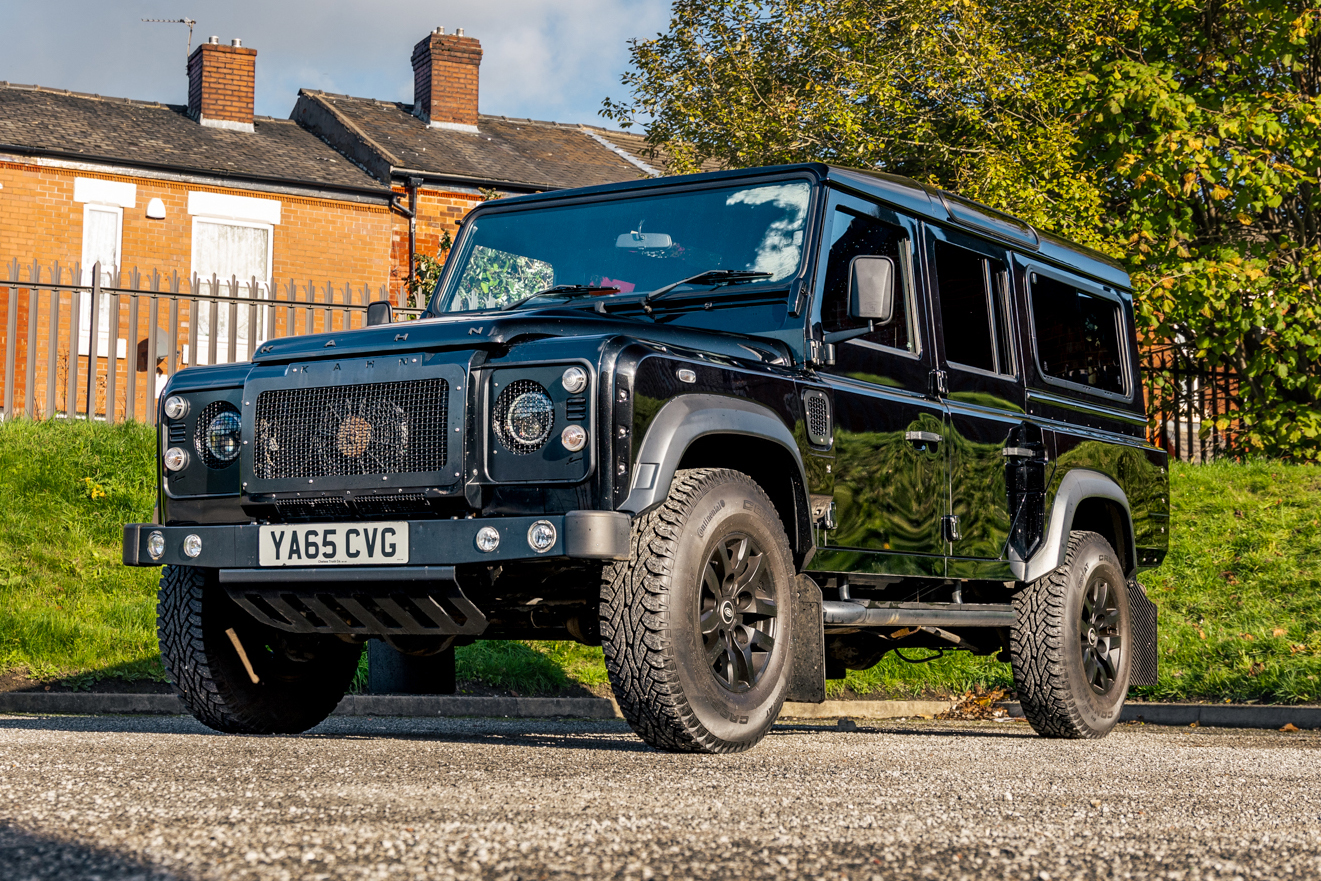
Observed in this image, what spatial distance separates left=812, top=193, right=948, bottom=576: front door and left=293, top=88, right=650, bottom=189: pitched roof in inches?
→ 721

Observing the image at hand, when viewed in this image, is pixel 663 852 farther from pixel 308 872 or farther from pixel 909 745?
pixel 909 745

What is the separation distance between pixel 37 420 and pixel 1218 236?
496 inches

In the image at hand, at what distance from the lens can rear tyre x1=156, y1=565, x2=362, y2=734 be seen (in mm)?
5520

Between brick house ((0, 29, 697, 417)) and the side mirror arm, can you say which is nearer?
the side mirror arm

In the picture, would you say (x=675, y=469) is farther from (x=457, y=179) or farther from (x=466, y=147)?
(x=466, y=147)

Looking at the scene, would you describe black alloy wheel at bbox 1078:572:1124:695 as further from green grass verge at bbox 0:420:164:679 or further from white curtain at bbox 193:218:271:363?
white curtain at bbox 193:218:271:363

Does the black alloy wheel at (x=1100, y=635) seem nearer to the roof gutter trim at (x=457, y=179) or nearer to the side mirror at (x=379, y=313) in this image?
the side mirror at (x=379, y=313)

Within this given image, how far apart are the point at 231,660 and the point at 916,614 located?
2.78 metres

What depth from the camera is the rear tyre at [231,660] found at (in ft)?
18.1

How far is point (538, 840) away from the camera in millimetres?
3000

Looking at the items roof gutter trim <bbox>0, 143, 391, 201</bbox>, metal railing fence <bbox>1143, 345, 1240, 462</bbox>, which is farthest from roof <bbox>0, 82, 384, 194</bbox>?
metal railing fence <bbox>1143, 345, 1240, 462</bbox>

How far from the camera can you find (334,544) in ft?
16.0


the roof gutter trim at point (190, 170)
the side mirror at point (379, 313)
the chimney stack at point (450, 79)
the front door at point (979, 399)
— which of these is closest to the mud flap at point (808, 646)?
the front door at point (979, 399)

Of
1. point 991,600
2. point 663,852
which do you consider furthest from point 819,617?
point 663,852
